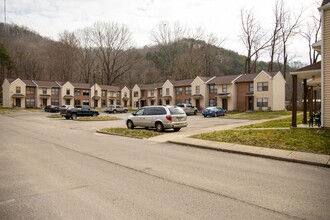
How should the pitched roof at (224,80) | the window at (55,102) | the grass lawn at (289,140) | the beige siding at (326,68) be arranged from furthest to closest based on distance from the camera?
the window at (55,102)
the pitched roof at (224,80)
the beige siding at (326,68)
the grass lawn at (289,140)

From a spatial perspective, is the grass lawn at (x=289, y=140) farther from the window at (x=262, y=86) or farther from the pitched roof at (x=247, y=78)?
the pitched roof at (x=247, y=78)

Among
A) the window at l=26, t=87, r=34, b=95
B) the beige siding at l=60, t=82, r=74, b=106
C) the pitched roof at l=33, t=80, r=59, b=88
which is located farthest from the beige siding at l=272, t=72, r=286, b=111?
the window at l=26, t=87, r=34, b=95

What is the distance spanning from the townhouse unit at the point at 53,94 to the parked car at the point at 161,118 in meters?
46.5

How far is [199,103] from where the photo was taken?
5634 centimetres

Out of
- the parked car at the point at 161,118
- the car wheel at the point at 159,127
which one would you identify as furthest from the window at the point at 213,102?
the car wheel at the point at 159,127

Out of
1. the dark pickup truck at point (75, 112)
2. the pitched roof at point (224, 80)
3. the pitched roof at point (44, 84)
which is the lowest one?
the dark pickup truck at point (75, 112)

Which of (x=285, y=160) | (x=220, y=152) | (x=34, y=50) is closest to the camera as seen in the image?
(x=285, y=160)

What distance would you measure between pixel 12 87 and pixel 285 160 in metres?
69.8

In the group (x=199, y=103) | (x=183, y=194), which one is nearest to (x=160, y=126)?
(x=183, y=194)

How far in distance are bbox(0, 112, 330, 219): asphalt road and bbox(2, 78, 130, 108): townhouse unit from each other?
56204 mm

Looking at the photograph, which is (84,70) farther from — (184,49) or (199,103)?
(199,103)

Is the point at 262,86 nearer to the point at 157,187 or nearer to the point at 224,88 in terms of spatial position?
the point at 224,88

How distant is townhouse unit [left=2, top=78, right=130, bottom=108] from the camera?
65.6 metres

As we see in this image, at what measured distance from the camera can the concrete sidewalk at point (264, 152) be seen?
29.3ft
